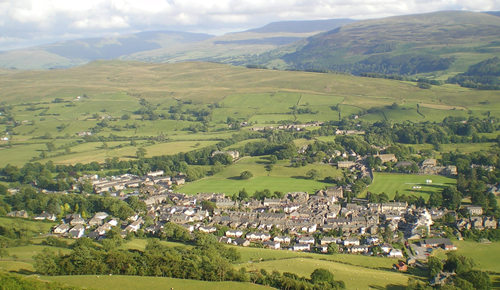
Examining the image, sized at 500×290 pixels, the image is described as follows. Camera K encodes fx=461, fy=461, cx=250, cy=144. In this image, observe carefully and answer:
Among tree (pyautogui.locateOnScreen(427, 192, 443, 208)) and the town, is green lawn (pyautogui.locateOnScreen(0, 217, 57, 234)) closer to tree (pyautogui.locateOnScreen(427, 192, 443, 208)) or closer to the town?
the town

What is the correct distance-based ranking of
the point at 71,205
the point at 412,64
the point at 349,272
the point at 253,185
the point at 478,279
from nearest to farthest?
the point at 478,279, the point at 349,272, the point at 71,205, the point at 253,185, the point at 412,64

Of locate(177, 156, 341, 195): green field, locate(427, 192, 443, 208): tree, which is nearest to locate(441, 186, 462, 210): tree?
locate(427, 192, 443, 208): tree

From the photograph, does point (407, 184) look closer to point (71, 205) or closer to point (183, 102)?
point (71, 205)

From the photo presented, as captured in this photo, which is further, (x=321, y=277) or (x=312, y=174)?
(x=312, y=174)

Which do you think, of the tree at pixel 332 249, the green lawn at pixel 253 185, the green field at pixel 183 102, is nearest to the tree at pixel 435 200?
the green lawn at pixel 253 185

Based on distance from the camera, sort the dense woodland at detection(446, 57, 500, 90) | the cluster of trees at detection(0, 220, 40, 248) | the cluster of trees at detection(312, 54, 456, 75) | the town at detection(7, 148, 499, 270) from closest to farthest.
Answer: the cluster of trees at detection(0, 220, 40, 248) < the town at detection(7, 148, 499, 270) < the dense woodland at detection(446, 57, 500, 90) < the cluster of trees at detection(312, 54, 456, 75)

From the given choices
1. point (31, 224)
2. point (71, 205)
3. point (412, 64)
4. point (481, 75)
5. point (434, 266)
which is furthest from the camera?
point (412, 64)

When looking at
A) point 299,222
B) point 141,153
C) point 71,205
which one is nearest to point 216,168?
point 141,153

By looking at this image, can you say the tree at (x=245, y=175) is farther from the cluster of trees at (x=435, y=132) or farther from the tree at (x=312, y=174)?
the cluster of trees at (x=435, y=132)
